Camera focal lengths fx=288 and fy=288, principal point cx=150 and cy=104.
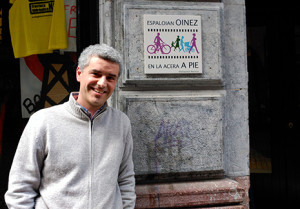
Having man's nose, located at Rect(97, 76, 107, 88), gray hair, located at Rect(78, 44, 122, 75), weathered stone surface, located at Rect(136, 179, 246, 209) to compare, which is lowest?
weathered stone surface, located at Rect(136, 179, 246, 209)

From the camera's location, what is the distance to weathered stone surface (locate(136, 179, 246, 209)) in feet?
8.07

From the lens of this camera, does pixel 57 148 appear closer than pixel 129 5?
Yes

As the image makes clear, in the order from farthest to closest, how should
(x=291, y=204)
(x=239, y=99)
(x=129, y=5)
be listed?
(x=291, y=204) < (x=239, y=99) < (x=129, y=5)

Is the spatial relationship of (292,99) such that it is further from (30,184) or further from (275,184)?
(30,184)

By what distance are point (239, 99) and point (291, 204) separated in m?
2.14

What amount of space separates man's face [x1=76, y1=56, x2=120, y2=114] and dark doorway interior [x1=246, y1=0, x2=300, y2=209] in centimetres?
287

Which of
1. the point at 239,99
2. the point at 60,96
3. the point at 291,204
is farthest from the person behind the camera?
the point at 291,204

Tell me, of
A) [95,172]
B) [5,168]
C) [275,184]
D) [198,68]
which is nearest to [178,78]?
[198,68]

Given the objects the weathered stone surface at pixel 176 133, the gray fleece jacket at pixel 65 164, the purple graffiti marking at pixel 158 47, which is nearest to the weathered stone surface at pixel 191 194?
the weathered stone surface at pixel 176 133

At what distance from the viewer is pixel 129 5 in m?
2.55

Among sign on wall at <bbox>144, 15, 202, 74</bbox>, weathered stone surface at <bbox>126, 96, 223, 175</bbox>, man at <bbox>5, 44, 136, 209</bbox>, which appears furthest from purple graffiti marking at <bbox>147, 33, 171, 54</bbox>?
man at <bbox>5, 44, 136, 209</bbox>

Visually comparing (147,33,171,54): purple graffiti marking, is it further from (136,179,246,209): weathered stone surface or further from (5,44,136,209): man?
(136,179,246,209): weathered stone surface

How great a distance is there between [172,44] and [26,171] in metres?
1.60

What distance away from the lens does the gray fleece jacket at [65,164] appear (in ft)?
5.50
